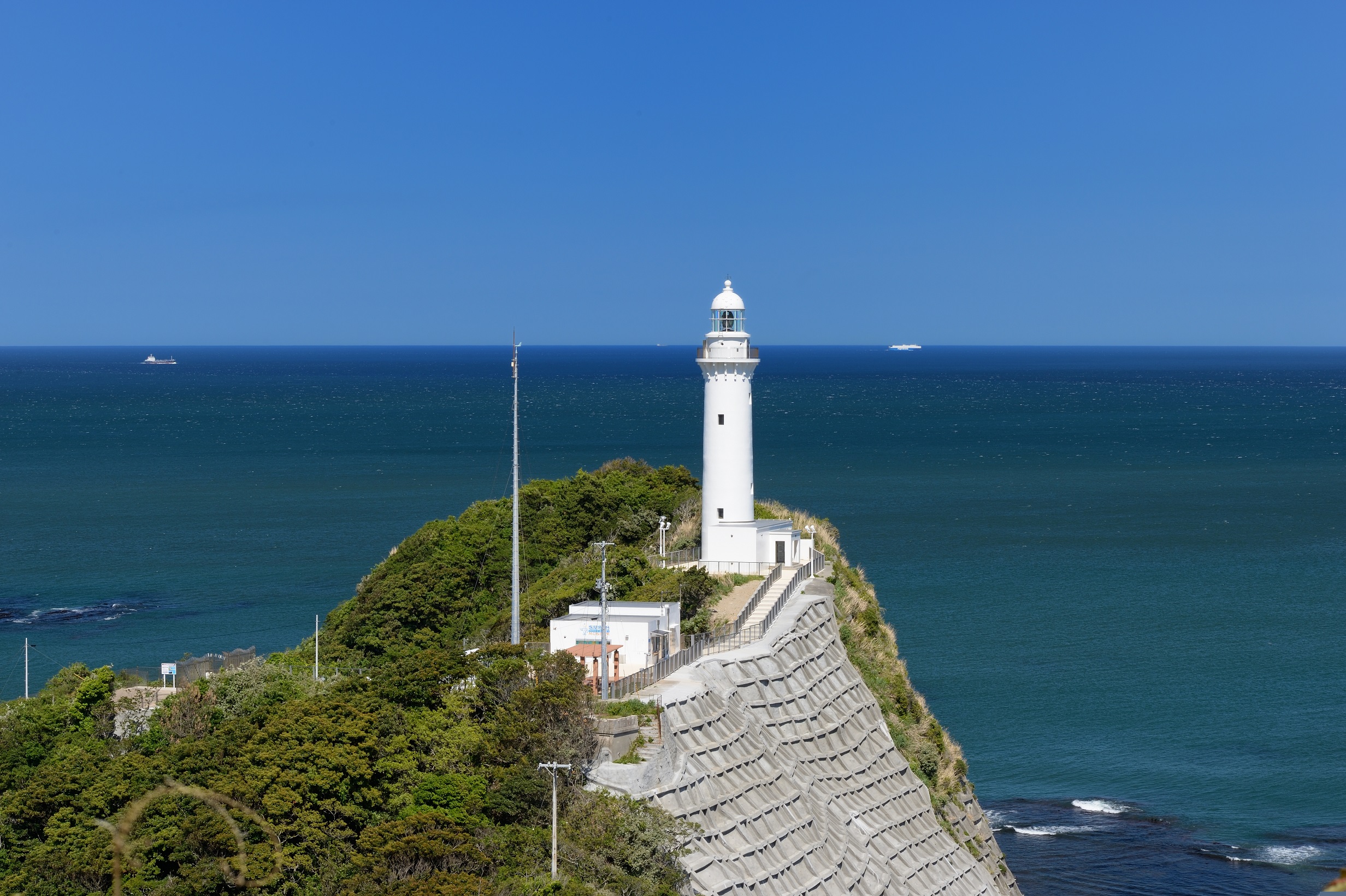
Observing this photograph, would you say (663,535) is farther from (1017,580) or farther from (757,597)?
(1017,580)

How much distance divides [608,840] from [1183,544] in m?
66.0

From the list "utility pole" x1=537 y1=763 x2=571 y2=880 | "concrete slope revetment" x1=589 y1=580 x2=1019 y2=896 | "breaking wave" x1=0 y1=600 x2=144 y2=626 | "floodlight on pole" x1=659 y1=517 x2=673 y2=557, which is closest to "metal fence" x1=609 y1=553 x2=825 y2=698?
"concrete slope revetment" x1=589 y1=580 x2=1019 y2=896

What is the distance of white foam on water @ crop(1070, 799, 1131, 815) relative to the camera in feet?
150

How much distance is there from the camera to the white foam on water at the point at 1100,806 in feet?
150

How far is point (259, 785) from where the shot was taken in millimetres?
30609

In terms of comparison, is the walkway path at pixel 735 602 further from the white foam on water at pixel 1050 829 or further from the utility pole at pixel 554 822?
the utility pole at pixel 554 822

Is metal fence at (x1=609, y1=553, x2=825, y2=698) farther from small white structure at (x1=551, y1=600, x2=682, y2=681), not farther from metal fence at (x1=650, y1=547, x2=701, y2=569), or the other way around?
metal fence at (x1=650, y1=547, x2=701, y2=569)

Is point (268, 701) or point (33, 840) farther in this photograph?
point (268, 701)

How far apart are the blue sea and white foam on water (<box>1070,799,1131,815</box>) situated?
129mm

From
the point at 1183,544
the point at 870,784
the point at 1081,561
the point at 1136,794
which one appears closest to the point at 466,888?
the point at 870,784

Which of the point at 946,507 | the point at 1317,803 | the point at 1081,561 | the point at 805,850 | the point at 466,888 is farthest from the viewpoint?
the point at 946,507

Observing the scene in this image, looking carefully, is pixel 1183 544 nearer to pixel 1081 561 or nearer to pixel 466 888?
pixel 1081 561

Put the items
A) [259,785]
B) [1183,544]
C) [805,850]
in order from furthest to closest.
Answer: [1183,544] → [805,850] → [259,785]

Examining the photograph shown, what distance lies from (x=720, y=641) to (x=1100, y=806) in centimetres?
1408
